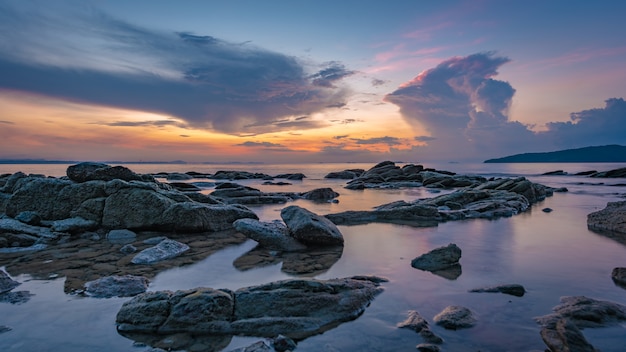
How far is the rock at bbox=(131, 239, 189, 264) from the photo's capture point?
8.85 meters

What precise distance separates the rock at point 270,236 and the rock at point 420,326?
199 inches

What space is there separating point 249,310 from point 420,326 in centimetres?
243

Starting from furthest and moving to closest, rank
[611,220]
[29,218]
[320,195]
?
1. [320,195]
2. [611,220]
3. [29,218]

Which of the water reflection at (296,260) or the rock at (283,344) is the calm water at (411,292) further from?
the water reflection at (296,260)

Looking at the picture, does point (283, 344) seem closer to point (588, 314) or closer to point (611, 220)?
point (588, 314)

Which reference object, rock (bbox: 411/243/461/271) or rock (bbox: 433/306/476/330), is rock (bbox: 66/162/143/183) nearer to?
rock (bbox: 411/243/461/271)

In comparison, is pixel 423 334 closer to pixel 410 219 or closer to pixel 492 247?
pixel 492 247

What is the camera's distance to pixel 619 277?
7.36m

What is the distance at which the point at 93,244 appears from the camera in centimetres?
1094

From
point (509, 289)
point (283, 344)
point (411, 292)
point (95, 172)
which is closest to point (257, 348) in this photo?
point (283, 344)

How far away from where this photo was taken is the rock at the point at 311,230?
10.4 metres

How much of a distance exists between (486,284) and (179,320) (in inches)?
218

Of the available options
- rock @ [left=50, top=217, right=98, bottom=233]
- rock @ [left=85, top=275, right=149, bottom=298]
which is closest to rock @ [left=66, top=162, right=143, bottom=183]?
rock @ [left=50, top=217, right=98, bottom=233]

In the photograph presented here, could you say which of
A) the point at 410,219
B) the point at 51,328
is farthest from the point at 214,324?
the point at 410,219
